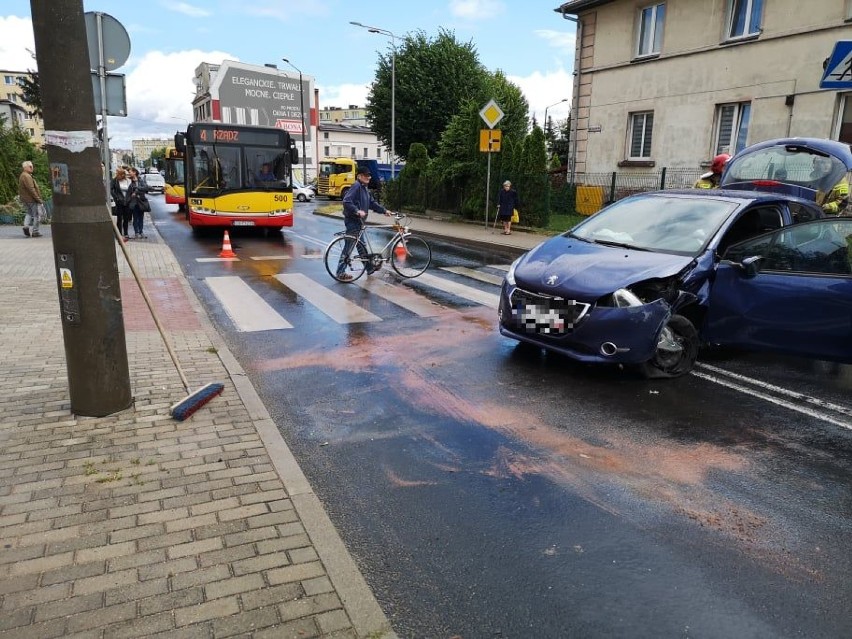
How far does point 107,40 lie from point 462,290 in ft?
19.5

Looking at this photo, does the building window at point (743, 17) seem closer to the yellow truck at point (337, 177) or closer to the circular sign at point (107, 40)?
the circular sign at point (107, 40)

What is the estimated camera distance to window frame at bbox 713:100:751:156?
61.3 ft

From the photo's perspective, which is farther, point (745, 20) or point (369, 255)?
point (745, 20)

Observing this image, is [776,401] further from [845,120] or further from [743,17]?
[743,17]

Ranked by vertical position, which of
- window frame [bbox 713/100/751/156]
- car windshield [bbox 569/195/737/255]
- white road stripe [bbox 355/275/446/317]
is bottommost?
white road stripe [bbox 355/275/446/317]

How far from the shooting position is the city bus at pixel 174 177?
2527 cm

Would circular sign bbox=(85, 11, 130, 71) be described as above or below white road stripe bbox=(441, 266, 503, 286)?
above

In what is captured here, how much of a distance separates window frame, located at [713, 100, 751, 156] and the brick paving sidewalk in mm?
18293

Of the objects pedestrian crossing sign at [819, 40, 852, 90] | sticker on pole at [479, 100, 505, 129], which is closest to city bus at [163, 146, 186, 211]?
sticker on pole at [479, 100, 505, 129]

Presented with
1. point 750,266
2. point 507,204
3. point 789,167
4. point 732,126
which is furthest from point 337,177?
point 750,266

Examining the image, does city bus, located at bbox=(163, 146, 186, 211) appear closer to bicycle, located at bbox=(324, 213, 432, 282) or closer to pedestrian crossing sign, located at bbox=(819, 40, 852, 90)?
bicycle, located at bbox=(324, 213, 432, 282)

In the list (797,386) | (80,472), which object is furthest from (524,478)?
(797,386)

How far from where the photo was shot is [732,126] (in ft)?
62.4

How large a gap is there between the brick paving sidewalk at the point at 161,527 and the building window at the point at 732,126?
722 inches
